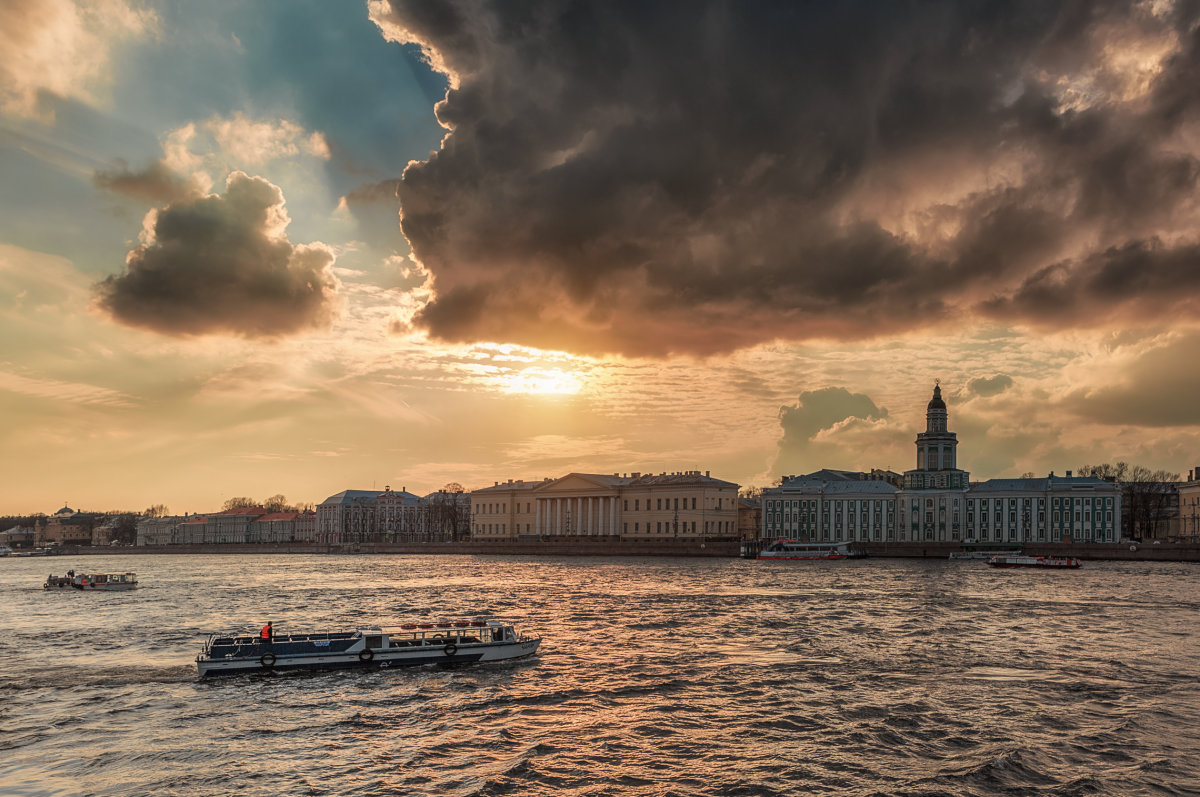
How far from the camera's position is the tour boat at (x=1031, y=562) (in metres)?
88.7

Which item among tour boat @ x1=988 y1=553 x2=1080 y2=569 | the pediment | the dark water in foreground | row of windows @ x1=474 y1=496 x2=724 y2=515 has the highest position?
the pediment

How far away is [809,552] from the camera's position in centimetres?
11338

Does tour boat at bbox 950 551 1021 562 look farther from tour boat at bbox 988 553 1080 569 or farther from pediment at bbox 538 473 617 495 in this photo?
pediment at bbox 538 473 617 495

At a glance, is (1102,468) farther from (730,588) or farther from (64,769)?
(64,769)

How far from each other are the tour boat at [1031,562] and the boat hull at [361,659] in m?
72.6

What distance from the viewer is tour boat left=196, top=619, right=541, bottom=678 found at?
94.7 feet

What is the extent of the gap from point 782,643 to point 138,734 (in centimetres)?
2082

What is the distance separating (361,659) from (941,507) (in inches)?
4321

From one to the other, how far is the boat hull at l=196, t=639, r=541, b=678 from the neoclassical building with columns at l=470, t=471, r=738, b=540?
366 feet

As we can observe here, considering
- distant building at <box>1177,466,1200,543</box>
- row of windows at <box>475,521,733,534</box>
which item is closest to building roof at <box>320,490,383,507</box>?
row of windows at <box>475,521,733,534</box>

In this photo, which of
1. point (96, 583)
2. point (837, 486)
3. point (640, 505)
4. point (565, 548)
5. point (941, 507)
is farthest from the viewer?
point (640, 505)

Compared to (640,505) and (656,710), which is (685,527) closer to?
(640,505)

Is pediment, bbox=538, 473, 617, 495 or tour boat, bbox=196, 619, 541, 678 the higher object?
pediment, bbox=538, 473, 617, 495

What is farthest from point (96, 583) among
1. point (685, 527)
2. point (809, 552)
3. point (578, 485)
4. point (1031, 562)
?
point (578, 485)
